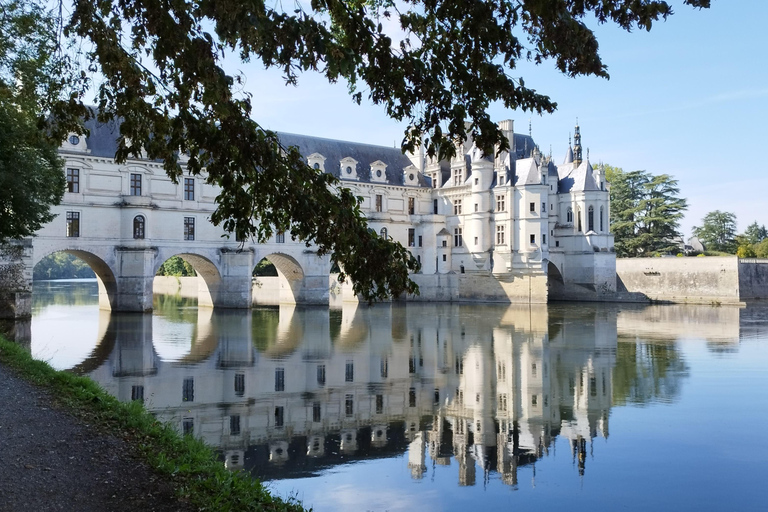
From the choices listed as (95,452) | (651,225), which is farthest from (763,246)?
(95,452)

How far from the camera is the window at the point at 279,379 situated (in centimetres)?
1328

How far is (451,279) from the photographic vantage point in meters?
44.1

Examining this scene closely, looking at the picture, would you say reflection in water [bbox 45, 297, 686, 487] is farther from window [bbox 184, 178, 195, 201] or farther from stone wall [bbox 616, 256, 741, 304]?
stone wall [bbox 616, 256, 741, 304]

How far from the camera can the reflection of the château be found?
9133 millimetres

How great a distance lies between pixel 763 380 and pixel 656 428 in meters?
5.42

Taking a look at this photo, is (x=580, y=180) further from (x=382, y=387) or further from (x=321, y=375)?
(x=382, y=387)

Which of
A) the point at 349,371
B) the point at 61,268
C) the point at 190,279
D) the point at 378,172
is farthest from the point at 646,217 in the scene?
the point at 61,268

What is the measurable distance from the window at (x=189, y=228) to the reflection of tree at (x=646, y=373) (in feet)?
68.9

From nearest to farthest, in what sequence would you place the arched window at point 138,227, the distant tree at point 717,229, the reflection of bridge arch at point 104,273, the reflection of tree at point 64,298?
the reflection of bridge arch at point 104,273 < the arched window at point 138,227 < the reflection of tree at point 64,298 < the distant tree at point 717,229

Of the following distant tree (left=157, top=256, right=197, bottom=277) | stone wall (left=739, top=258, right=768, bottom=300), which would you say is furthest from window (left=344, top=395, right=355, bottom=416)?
distant tree (left=157, top=256, right=197, bottom=277)

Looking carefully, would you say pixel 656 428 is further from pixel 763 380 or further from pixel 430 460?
pixel 763 380

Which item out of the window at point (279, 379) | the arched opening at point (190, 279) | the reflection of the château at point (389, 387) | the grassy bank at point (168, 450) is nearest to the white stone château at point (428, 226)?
the arched opening at point (190, 279)

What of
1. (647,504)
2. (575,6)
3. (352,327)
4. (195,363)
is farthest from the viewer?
(352,327)

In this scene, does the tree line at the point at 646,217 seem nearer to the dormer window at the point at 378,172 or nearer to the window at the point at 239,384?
the dormer window at the point at 378,172
